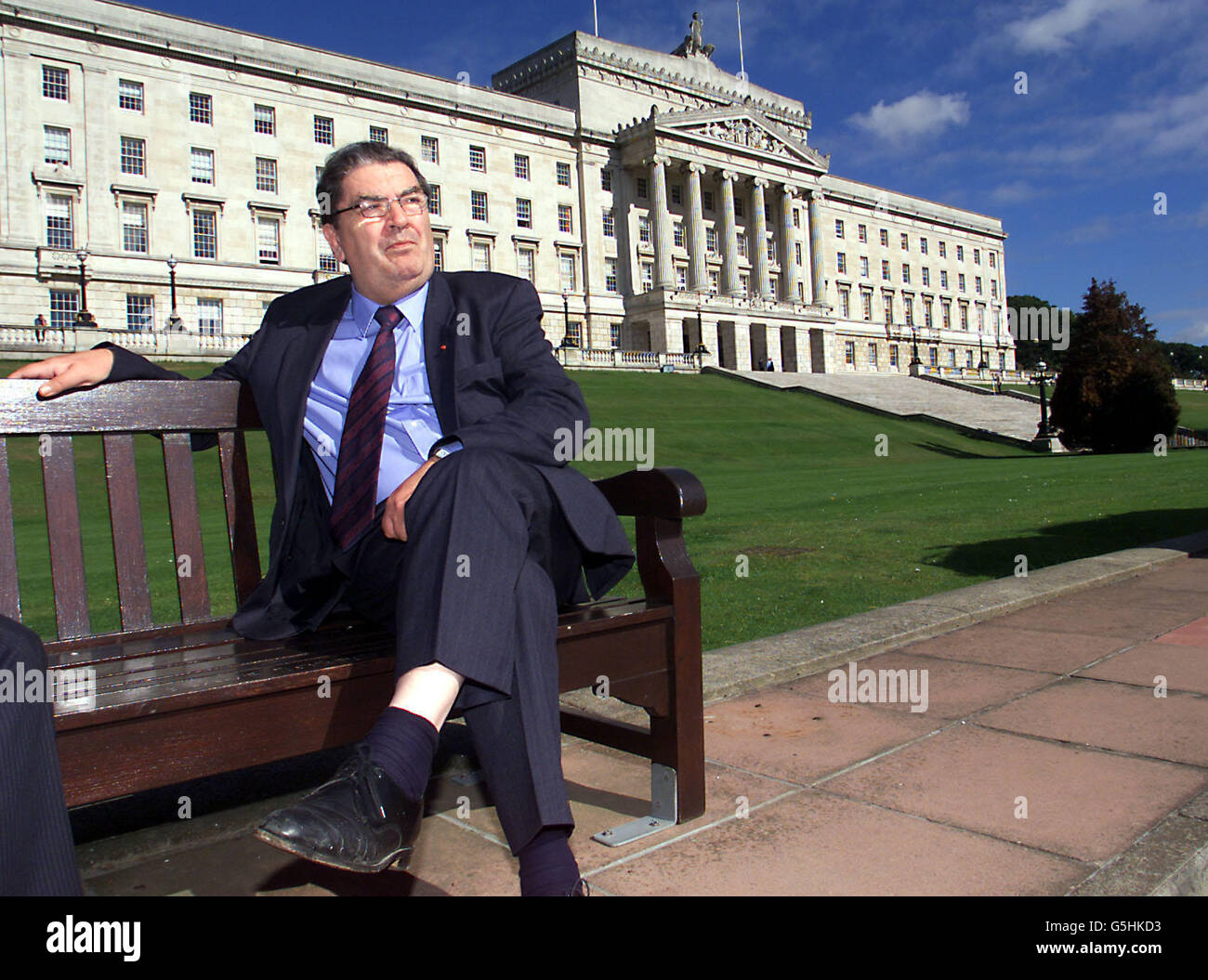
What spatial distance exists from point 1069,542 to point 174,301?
1683 inches

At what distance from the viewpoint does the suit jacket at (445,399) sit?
2.67 metres

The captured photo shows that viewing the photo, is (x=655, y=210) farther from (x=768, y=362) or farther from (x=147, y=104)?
(x=147, y=104)

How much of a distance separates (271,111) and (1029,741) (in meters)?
54.0

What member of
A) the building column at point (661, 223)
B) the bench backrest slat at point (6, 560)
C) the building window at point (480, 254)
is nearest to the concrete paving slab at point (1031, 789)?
the bench backrest slat at point (6, 560)

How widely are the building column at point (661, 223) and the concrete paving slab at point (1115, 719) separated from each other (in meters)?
59.2

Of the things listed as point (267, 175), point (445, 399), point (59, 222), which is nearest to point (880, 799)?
point (445, 399)

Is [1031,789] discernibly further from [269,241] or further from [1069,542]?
[269,241]

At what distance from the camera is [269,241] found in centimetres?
4941

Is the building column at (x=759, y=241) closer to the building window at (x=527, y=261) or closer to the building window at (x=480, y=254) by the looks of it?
the building window at (x=527, y=261)

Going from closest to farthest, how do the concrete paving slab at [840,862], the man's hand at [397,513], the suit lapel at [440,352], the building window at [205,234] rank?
the concrete paving slab at [840,862]
the man's hand at [397,513]
the suit lapel at [440,352]
the building window at [205,234]

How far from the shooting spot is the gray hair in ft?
10.6
